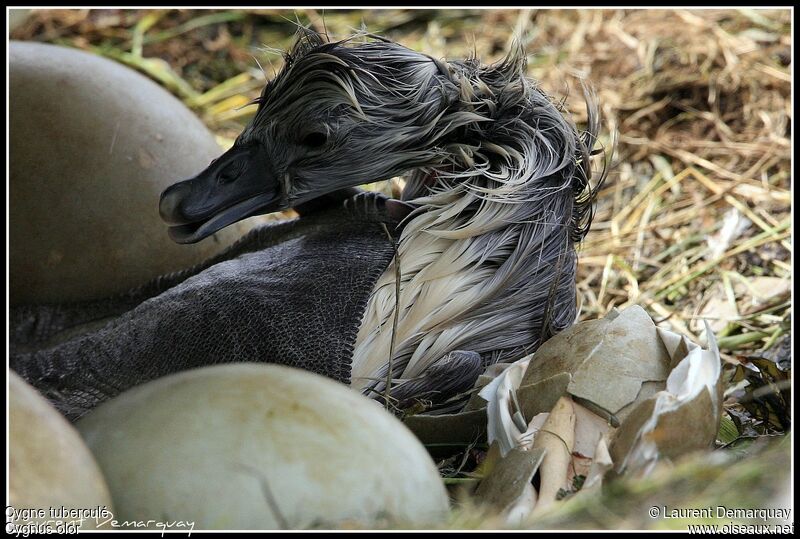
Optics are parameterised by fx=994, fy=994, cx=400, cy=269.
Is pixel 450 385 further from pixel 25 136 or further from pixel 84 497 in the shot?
pixel 25 136

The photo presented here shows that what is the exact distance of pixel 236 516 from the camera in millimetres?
979

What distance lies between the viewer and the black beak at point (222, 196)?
166 centimetres

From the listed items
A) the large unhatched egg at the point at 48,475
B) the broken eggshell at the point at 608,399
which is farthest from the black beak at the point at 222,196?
the large unhatched egg at the point at 48,475

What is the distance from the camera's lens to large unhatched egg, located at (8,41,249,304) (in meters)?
2.14

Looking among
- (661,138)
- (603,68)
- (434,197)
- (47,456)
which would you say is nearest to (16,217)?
(434,197)

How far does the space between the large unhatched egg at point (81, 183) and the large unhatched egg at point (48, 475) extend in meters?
1.22

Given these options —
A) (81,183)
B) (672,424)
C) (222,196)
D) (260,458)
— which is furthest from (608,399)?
(81,183)

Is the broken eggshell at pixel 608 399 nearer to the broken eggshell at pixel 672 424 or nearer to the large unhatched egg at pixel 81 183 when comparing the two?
the broken eggshell at pixel 672 424

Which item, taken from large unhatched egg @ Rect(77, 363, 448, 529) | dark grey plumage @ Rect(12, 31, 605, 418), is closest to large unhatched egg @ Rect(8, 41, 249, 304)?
dark grey plumage @ Rect(12, 31, 605, 418)

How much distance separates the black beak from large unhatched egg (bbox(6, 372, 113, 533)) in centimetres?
70

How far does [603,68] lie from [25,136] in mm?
2066

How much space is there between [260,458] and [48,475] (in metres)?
0.20
